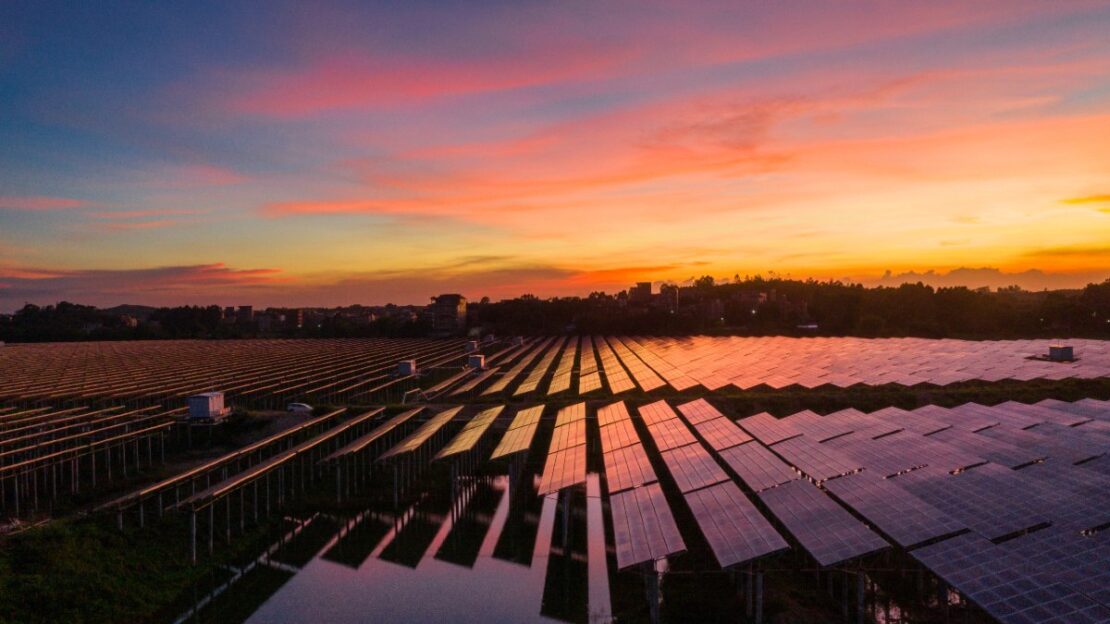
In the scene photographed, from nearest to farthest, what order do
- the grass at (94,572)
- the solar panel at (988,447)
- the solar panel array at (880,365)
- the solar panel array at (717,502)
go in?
the solar panel array at (717,502) → the grass at (94,572) → the solar panel at (988,447) → the solar panel array at (880,365)

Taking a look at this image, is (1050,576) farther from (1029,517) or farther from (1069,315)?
(1069,315)

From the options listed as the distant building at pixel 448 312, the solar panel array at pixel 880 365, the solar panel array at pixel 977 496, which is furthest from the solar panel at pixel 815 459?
the distant building at pixel 448 312

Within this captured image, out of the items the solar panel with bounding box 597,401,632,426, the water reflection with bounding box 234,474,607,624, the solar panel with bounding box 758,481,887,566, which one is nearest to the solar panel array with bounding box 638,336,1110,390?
the solar panel with bounding box 597,401,632,426

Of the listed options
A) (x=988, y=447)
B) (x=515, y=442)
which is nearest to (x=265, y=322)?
(x=515, y=442)

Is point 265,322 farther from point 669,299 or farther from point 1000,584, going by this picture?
point 1000,584

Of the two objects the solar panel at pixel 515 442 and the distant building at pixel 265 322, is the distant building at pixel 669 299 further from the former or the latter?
the solar panel at pixel 515 442

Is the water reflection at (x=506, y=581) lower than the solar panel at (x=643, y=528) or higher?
lower
